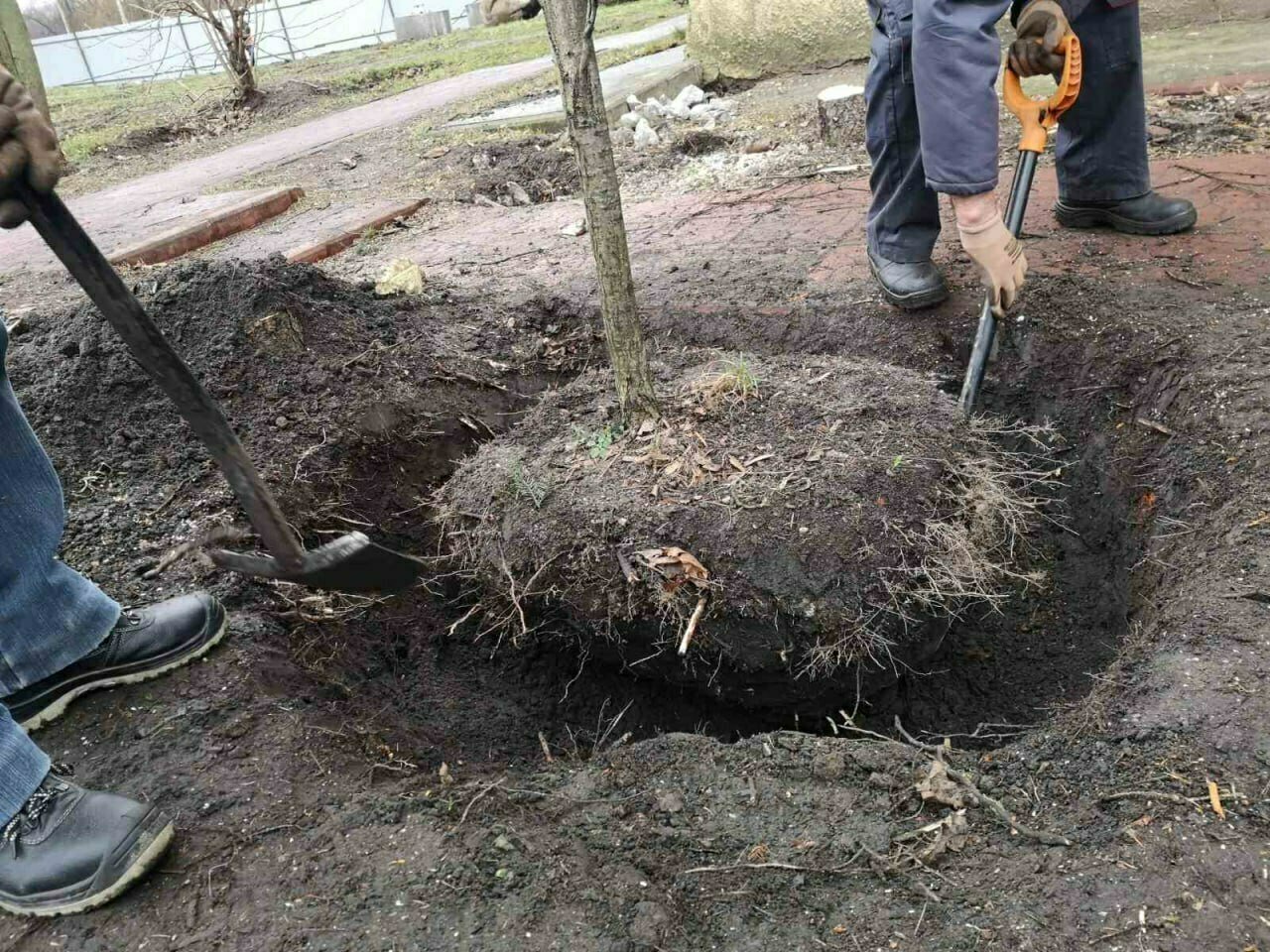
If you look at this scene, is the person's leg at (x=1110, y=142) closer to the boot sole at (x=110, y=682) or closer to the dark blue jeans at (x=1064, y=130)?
the dark blue jeans at (x=1064, y=130)

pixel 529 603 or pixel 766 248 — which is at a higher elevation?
pixel 766 248

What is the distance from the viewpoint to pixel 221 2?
364 inches

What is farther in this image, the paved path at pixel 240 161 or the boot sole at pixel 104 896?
the paved path at pixel 240 161

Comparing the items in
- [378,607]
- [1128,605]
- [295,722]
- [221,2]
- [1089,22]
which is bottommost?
[1128,605]

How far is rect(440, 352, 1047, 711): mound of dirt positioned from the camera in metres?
2.07

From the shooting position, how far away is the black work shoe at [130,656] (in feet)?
6.00

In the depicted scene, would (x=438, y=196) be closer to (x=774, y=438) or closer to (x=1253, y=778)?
(x=774, y=438)

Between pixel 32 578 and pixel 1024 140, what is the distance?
105 inches

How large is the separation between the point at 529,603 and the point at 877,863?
117 cm

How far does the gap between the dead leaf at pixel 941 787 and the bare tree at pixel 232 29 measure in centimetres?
970

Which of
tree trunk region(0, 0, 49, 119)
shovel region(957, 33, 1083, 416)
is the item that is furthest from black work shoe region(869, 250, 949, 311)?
tree trunk region(0, 0, 49, 119)

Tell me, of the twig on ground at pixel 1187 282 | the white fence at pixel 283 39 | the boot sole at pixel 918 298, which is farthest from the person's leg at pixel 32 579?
the white fence at pixel 283 39

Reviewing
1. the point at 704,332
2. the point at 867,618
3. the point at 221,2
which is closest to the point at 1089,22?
the point at 704,332

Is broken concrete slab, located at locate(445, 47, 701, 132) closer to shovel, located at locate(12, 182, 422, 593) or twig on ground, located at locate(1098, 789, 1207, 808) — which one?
shovel, located at locate(12, 182, 422, 593)
